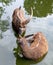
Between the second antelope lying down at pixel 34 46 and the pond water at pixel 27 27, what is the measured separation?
242mm

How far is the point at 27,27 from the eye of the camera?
11.7 m

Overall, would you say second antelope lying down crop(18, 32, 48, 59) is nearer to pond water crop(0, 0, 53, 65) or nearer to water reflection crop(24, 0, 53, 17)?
pond water crop(0, 0, 53, 65)

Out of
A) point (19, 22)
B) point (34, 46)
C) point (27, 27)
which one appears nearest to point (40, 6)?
point (27, 27)

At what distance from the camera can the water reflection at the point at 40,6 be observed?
44.2 feet

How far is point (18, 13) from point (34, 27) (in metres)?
0.95

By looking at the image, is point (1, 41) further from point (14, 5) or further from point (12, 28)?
point (14, 5)

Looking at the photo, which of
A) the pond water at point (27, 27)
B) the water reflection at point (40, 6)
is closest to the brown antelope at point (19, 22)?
the pond water at point (27, 27)

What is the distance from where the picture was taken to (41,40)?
32.3ft

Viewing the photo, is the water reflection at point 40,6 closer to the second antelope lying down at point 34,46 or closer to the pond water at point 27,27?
the pond water at point 27,27

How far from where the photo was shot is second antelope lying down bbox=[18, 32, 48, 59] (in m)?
9.25

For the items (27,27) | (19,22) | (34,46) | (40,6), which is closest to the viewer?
(34,46)

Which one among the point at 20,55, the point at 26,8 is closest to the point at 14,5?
the point at 26,8

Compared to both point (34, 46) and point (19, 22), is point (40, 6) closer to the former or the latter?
point (19, 22)

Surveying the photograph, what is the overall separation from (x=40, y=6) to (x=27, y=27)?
285 centimetres
